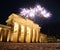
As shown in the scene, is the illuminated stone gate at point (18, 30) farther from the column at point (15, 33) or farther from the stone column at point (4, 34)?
the stone column at point (4, 34)

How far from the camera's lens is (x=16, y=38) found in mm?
8539

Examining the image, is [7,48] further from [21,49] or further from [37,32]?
[37,32]

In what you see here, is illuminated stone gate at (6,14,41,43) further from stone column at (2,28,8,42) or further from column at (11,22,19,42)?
stone column at (2,28,8,42)

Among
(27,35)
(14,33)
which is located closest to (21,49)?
(14,33)

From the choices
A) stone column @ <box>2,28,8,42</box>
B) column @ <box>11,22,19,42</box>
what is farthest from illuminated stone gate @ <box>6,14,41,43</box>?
stone column @ <box>2,28,8,42</box>

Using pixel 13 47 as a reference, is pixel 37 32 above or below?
above

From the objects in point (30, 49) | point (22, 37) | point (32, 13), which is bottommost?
point (30, 49)

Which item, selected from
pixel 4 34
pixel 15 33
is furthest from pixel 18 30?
pixel 4 34

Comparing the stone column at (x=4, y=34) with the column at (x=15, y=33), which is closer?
the column at (x=15, y=33)

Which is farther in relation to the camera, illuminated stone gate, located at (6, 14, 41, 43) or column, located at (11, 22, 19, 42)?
illuminated stone gate, located at (6, 14, 41, 43)

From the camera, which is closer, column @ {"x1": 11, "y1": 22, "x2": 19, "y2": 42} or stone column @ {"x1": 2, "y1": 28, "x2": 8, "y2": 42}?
column @ {"x1": 11, "y1": 22, "x2": 19, "y2": 42}

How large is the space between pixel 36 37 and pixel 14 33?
15.6 feet

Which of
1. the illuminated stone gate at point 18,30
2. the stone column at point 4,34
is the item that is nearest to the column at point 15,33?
the illuminated stone gate at point 18,30

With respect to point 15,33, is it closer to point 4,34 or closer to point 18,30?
point 18,30
